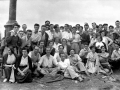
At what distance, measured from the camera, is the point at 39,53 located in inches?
316

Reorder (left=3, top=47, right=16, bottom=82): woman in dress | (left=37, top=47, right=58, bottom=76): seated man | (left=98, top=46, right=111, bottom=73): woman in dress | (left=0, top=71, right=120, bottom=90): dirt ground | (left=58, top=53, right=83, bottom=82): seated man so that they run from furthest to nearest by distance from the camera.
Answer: (left=98, top=46, right=111, bottom=73): woman in dress < (left=37, top=47, right=58, bottom=76): seated man < (left=58, top=53, right=83, bottom=82): seated man < (left=3, top=47, right=16, bottom=82): woman in dress < (left=0, top=71, right=120, bottom=90): dirt ground

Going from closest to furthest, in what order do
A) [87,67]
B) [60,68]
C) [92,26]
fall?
[60,68]
[87,67]
[92,26]

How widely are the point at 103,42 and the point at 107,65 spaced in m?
1.22

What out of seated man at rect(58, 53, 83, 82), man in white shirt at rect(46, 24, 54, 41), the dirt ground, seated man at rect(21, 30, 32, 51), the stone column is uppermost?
the stone column

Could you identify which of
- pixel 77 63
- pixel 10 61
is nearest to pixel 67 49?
pixel 77 63

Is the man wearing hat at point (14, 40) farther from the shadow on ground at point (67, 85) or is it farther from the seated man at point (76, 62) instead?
the seated man at point (76, 62)

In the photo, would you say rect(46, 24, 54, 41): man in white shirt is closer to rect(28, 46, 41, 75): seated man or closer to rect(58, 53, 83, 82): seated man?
rect(28, 46, 41, 75): seated man

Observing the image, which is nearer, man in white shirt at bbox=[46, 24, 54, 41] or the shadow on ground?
the shadow on ground

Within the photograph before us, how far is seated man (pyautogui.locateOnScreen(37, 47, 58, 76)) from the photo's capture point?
749cm

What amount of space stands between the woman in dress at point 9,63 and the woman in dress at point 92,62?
340 centimetres

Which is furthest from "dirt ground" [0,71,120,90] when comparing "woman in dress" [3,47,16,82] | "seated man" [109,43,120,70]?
"seated man" [109,43,120,70]

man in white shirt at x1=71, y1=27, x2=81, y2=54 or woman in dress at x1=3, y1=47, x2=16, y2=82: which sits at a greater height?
man in white shirt at x1=71, y1=27, x2=81, y2=54

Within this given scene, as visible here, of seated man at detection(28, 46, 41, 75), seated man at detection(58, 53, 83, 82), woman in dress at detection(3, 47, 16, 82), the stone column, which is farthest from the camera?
the stone column

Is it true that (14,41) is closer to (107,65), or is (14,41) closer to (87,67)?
(87,67)
